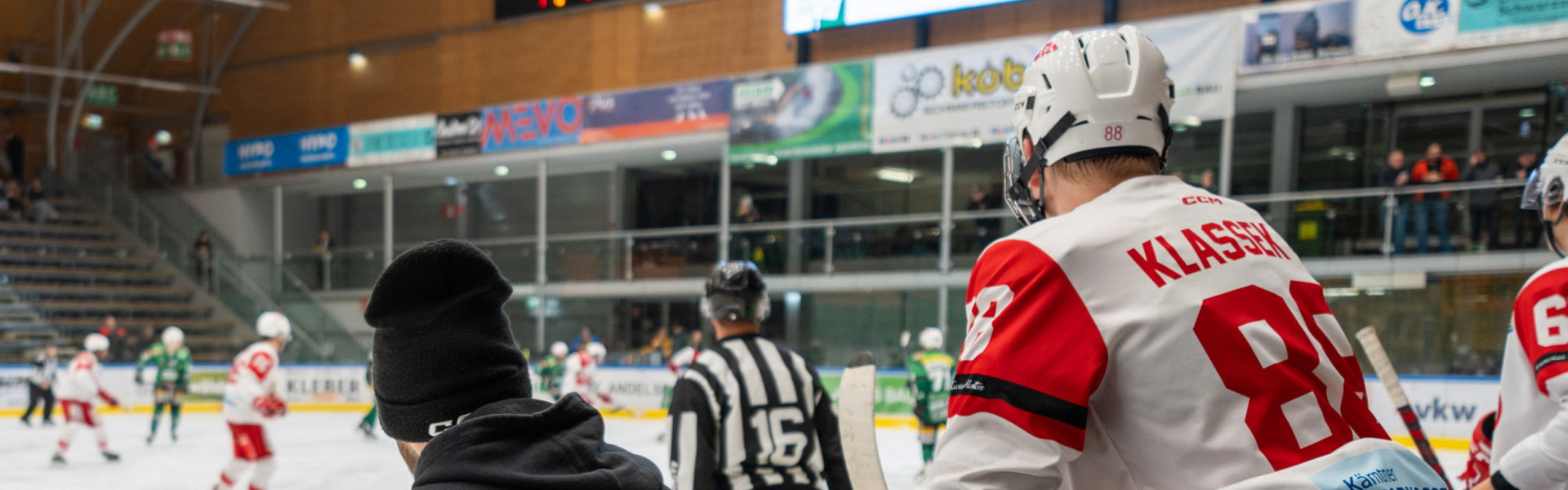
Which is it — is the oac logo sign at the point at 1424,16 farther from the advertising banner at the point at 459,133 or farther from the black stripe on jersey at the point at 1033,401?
the advertising banner at the point at 459,133

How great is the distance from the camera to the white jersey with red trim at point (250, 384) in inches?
310

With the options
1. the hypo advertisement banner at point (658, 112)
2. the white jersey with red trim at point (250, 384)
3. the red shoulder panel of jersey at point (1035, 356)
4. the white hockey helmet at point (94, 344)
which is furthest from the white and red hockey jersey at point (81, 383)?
the red shoulder panel of jersey at point (1035, 356)

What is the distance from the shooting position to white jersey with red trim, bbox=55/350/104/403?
37.2 ft

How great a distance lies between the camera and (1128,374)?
4.00 ft

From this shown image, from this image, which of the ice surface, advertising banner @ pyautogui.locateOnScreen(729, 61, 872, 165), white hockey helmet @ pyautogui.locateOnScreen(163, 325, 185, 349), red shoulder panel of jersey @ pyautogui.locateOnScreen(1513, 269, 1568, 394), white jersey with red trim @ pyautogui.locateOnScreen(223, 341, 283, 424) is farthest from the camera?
advertising banner @ pyautogui.locateOnScreen(729, 61, 872, 165)

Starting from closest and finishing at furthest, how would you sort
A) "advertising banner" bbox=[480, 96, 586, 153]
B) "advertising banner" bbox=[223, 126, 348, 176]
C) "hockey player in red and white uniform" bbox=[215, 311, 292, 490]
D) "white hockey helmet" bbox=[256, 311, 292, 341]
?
"hockey player in red and white uniform" bbox=[215, 311, 292, 490] → "white hockey helmet" bbox=[256, 311, 292, 341] → "advertising banner" bbox=[480, 96, 586, 153] → "advertising banner" bbox=[223, 126, 348, 176]

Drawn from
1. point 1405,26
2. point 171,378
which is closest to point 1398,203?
point 1405,26

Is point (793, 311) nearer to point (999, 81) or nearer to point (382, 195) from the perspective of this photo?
point (999, 81)

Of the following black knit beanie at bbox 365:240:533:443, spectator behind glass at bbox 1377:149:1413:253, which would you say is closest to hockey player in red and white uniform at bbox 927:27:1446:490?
black knit beanie at bbox 365:240:533:443

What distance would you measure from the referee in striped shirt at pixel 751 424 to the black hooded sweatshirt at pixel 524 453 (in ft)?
7.21

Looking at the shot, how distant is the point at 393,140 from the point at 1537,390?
20699mm

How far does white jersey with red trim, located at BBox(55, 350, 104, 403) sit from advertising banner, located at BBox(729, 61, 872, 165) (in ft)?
28.5

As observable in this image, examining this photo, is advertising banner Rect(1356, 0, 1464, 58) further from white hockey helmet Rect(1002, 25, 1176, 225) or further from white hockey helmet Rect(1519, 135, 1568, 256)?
white hockey helmet Rect(1002, 25, 1176, 225)

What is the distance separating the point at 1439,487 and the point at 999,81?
13.4m
